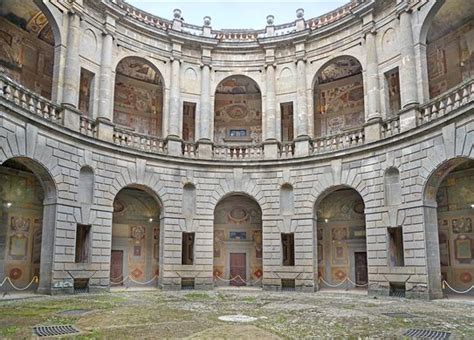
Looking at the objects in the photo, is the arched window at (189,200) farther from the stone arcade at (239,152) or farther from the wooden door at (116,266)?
the wooden door at (116,266)

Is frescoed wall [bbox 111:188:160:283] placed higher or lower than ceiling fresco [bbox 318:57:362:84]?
lower

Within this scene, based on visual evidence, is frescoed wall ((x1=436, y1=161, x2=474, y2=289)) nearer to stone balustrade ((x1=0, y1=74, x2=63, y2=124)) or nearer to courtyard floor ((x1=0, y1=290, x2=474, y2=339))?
courtyard floor ((x1=0, y1=290, x2=474, y2=339))

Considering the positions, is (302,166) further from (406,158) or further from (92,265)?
(92,265)

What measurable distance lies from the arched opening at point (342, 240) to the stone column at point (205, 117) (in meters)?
6.08

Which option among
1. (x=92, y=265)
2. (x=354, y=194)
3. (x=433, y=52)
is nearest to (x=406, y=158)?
(x=354, y=194)

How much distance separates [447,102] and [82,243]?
570 inches

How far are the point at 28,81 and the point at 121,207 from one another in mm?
7078

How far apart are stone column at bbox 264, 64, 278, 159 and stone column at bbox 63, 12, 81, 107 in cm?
880

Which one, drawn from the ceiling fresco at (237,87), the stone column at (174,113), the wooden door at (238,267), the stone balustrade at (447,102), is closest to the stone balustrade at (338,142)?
the stone balustrade at (447,102)

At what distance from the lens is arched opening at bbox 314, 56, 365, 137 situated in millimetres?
21656

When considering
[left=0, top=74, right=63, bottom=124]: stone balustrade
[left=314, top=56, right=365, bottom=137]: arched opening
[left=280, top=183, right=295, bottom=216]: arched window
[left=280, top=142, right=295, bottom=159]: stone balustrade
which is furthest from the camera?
[left=314, top=56, right=365, bottom=137]: arched opening

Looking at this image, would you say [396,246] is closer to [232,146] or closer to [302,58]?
[232,146]

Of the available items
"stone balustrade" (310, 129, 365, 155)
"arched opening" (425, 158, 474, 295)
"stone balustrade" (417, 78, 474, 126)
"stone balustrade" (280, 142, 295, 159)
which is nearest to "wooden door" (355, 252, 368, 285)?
"arched opening" (425, 158, 474, 295)

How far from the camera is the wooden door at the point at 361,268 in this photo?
64.2 ft
